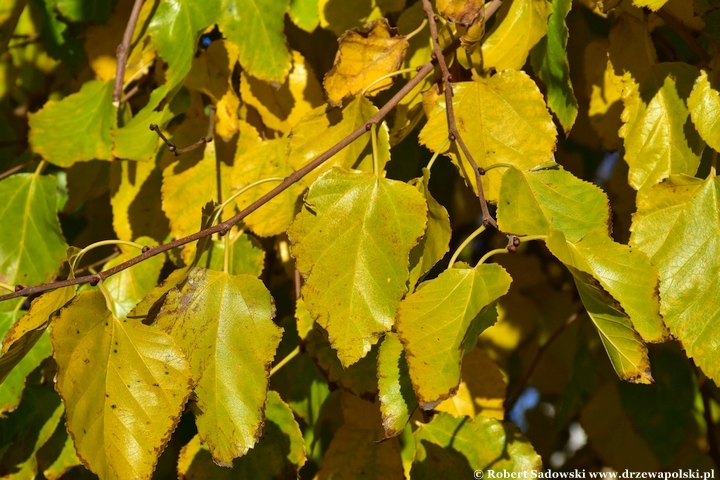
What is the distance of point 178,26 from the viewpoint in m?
0.79

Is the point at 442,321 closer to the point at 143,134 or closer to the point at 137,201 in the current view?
the point at 143,134

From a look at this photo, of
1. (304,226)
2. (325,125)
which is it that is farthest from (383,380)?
(325,125)

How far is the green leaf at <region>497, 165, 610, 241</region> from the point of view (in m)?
0.58

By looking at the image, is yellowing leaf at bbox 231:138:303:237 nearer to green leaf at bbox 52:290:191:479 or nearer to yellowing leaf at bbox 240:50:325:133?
yellowing leaf at bbox 240:50:325:133

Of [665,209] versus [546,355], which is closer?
[665,209]

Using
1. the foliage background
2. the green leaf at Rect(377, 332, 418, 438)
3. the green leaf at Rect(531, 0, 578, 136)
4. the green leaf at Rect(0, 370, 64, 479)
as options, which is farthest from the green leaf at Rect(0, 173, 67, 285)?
the green leaf at Rect(531, 0, 578, 136)

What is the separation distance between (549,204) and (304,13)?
0.39 metres

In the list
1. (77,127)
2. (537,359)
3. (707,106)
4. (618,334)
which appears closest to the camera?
(618,334)

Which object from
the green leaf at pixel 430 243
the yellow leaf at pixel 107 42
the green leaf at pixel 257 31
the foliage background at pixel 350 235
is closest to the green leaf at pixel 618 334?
the foliage background at pixel 350 235

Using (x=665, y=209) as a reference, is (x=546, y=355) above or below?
below

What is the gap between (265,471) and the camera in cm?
76

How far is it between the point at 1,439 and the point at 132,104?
48 cm

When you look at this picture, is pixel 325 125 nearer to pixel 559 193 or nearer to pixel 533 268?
pixel 559 193

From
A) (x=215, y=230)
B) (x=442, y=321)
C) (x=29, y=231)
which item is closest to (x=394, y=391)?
(x=442, y=321)
